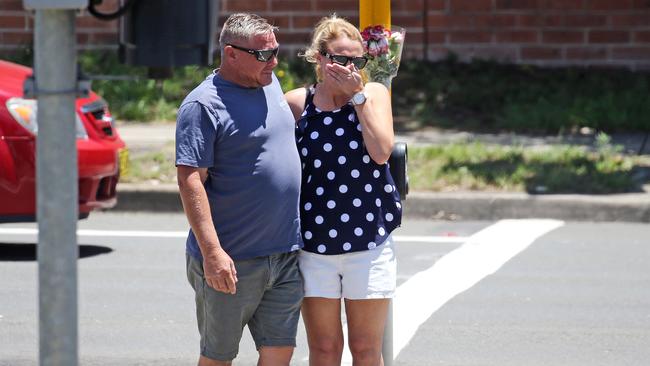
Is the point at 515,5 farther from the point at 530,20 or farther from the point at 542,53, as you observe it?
the point at 542,53

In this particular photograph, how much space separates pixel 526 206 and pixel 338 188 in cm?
616

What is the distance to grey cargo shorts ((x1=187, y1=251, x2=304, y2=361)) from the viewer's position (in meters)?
4.71

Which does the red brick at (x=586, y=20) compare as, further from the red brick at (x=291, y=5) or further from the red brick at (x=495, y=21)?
the red brick at (x=291, y=5)

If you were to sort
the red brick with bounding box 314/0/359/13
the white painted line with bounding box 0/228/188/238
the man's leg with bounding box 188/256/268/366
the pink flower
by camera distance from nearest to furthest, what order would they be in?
the man's leg with bounding box 188/256/268/366
the pink flower
the white painted line with bounding box 0/228/188/238
the red brick with bounding box 314/0/359/13

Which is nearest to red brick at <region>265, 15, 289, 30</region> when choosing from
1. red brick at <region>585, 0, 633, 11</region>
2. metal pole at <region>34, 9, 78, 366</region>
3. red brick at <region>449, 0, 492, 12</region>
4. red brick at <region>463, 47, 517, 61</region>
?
red brick at <region>449, 0, 492, 12</region>

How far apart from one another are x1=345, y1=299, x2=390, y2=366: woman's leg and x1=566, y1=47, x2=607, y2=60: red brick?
10703mm

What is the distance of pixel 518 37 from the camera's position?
1519 centimetres

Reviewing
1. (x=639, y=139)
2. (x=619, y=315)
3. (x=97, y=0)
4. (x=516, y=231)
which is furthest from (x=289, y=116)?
(x=639, y=139)

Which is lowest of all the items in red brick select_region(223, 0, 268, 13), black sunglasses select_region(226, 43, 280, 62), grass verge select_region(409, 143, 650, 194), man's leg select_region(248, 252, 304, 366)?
grass verge select_region(409, 143, 650, 194)

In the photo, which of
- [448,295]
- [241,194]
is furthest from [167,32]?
[448,295]

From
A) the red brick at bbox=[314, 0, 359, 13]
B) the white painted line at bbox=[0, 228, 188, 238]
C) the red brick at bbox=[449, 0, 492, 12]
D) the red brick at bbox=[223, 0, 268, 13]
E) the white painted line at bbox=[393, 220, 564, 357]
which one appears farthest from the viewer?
the red brick at bbox=[223, 0, 268, 13]

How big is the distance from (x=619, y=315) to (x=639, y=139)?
5.78 metres

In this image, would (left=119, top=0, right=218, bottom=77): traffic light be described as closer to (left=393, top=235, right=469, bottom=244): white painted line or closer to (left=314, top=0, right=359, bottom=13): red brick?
(left=393, top=235, right=469, bottom=244): white painted line

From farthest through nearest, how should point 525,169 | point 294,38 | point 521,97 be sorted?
point 294,38, point 521,97, point 525,169
